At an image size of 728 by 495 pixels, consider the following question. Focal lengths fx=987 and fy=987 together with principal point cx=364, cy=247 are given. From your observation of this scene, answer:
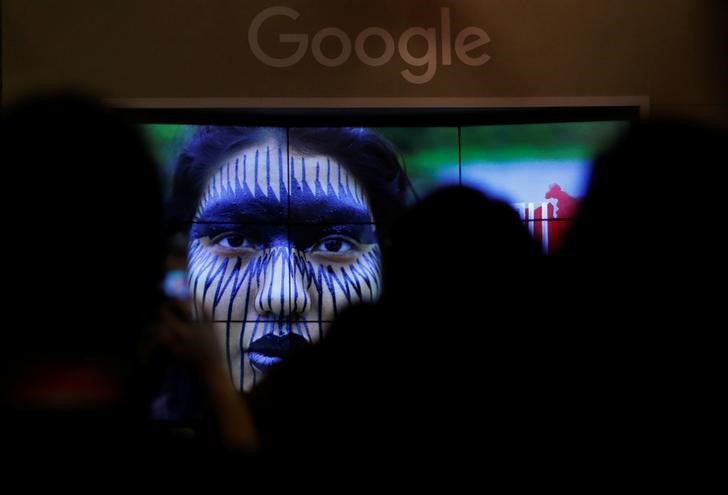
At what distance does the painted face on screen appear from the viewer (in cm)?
333

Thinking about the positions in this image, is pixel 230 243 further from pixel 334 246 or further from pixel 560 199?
pixel 560 199

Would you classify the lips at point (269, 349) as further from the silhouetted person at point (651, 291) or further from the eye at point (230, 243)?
the silhouetted person at point (651, 291)

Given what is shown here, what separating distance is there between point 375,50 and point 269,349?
108 centimetres

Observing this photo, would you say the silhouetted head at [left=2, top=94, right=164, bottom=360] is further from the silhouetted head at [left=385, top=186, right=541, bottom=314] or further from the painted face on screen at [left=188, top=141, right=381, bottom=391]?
the painted face on screen at [left=188, top=141, right=381, bottom=391]

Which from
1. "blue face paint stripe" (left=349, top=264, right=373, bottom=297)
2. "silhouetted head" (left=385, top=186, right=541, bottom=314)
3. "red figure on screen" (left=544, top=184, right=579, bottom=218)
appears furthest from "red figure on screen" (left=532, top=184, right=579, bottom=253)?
"silhouetted head" (left=385, top=186, right=541, bottom=314)

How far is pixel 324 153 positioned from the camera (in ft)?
11.1

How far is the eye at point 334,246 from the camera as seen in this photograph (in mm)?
3348

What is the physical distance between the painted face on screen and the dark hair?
0.04 m

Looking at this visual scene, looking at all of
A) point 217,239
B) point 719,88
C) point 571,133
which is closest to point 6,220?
point 217,239

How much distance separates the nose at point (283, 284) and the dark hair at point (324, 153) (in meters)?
0.31

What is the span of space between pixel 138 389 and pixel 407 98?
Result: 2539 mm

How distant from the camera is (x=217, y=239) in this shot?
3326 mm

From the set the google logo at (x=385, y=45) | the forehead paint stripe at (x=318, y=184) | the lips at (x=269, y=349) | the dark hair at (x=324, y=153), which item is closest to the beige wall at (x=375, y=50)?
the google logo at (x=385, y=45)

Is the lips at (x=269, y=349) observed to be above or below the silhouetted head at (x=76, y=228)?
below
